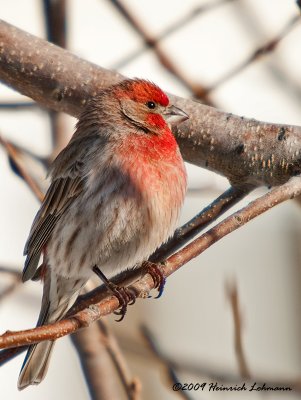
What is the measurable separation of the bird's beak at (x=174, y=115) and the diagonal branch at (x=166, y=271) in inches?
33.1

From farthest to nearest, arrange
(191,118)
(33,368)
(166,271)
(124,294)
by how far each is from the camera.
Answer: (33,368) < (191,118) < (124,294) < (166,271)

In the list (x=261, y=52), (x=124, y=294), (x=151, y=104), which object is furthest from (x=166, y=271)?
(x=151, y=104)

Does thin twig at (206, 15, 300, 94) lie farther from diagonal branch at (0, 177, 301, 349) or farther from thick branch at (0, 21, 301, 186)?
diagonal branch at (0, 177, 301, 349)

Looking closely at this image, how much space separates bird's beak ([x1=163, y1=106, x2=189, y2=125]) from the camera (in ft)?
15.4

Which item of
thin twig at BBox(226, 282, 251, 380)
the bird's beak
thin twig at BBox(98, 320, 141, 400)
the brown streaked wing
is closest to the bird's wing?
the brown streaked wing

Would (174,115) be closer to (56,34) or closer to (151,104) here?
(151,104)

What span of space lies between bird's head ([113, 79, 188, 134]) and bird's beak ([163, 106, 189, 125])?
137 mm

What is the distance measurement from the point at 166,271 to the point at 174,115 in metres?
1.36

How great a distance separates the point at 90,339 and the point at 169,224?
0.90 meters

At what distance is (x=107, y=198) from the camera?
15.7 feet

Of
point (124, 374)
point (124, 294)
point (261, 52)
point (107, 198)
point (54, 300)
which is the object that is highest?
point (261, 52)

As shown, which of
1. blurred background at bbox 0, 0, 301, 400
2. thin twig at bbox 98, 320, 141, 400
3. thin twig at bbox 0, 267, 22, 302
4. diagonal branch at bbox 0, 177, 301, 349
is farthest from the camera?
blurred background at bbox 0, 0, 301, 400

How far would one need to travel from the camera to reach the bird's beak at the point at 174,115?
469 centimetres

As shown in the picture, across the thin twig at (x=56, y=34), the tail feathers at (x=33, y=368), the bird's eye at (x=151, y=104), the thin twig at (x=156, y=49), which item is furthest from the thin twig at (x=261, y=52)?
the tail feathers at (x=33, y=368)
